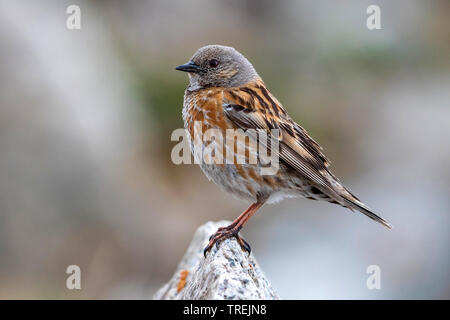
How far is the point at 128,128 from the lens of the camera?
12.7 meters

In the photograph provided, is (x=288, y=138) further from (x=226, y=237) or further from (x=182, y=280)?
(x=182, y=280)

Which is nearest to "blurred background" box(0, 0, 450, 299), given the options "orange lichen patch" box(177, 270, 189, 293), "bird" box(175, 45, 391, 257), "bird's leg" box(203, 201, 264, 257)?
"orange lichen patch" box(177, 270, 189, 293)

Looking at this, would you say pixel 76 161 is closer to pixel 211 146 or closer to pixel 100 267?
pixel 100 267

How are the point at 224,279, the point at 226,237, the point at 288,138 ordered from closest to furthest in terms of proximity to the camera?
1. the point at 224,279
2. the point at 226,237
3. the point at 288,138

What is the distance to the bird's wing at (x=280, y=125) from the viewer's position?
5.80 m

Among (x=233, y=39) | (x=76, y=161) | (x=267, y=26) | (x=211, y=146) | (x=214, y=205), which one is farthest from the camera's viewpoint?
(x=267, y=26)

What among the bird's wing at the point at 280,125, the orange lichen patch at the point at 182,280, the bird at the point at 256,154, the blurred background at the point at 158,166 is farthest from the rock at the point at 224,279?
the blurred background at the point at 158,166

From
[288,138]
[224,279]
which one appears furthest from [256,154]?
[224,279]

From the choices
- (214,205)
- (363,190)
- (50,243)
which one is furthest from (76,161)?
(363,190)

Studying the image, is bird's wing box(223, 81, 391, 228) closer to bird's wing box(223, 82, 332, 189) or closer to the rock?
bird's wing box(223, 82, 332, 189)

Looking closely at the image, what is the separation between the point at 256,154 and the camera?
5.67 m

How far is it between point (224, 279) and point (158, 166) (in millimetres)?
8440

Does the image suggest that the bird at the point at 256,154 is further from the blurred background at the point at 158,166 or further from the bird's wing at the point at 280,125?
the blurred background at the point at 158,166

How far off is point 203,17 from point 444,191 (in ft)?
27.2
